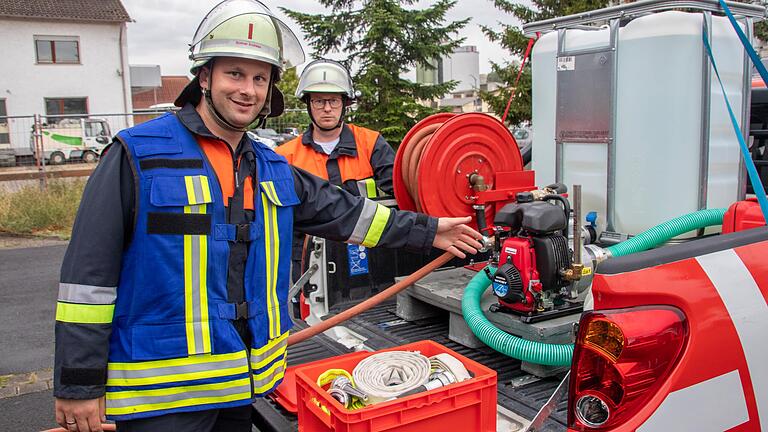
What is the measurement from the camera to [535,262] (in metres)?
2.68

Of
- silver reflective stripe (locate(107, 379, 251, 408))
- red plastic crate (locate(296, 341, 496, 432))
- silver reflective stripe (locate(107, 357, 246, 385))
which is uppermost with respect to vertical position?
silver reflective stripe (locate(107, 357, 246, 385))

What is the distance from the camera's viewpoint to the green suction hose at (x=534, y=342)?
2428 mm

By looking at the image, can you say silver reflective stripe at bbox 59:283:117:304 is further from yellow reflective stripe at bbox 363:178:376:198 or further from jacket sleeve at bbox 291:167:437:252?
yellow reflective stripe at bbox 363:178:376:198

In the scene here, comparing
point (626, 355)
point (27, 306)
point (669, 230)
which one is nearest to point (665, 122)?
point (669, 230)

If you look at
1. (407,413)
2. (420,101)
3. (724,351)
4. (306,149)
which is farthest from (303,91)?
(420,101)

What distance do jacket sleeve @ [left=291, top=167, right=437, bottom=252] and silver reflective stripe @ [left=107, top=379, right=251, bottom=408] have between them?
730 millimetres

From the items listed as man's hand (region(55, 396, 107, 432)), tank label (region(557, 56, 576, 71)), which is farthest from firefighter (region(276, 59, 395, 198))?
man's hand (region(55, 396, 107, 432))

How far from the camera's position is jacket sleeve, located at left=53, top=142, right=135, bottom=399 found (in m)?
1.92

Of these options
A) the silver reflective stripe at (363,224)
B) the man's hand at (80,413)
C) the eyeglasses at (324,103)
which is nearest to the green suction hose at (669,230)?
the silver reflective stripe at (363,224)

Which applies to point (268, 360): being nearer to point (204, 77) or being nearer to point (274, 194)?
point (274, 194)

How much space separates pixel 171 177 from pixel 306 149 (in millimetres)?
2561

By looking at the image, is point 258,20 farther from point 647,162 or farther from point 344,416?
point 647,162

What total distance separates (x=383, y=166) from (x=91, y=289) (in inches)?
107

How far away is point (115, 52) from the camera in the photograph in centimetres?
3325
